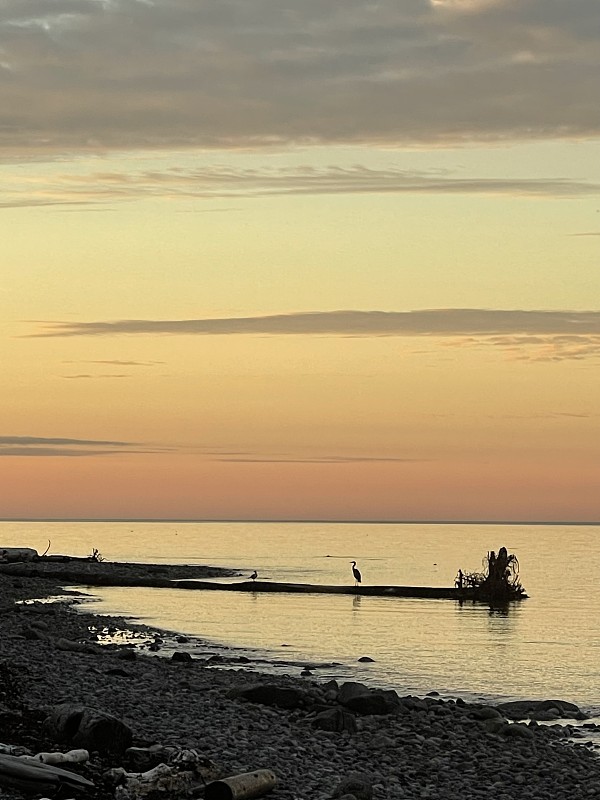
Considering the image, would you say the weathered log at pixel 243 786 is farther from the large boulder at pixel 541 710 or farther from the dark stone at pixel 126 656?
the dark stone at pixel 126 656

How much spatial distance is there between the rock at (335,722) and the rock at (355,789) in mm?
4798

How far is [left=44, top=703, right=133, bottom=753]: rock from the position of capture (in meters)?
16.5

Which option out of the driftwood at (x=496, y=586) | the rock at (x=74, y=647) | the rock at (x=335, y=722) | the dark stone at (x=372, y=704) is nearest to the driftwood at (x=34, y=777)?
the rock at (x=335, y=722)

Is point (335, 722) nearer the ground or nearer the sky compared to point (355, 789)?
nearer the sky

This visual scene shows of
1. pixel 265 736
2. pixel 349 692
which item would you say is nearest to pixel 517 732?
pixel 349 692

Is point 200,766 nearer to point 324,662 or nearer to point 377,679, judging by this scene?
point 377,679

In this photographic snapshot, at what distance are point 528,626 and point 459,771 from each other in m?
33.0

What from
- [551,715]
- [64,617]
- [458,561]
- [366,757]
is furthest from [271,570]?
[366,757]

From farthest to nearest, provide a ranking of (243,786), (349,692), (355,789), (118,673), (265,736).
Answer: (118,673) < (349,692) < (265,736) < (355,789) < (243,786)

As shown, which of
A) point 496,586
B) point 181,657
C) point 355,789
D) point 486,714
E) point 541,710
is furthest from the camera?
point 496,586

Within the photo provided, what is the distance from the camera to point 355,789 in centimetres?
1630

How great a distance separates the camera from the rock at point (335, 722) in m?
21.5

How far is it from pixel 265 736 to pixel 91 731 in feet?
13.5

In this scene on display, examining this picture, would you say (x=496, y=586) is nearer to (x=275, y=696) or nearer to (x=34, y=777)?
(x=275, y=696)
